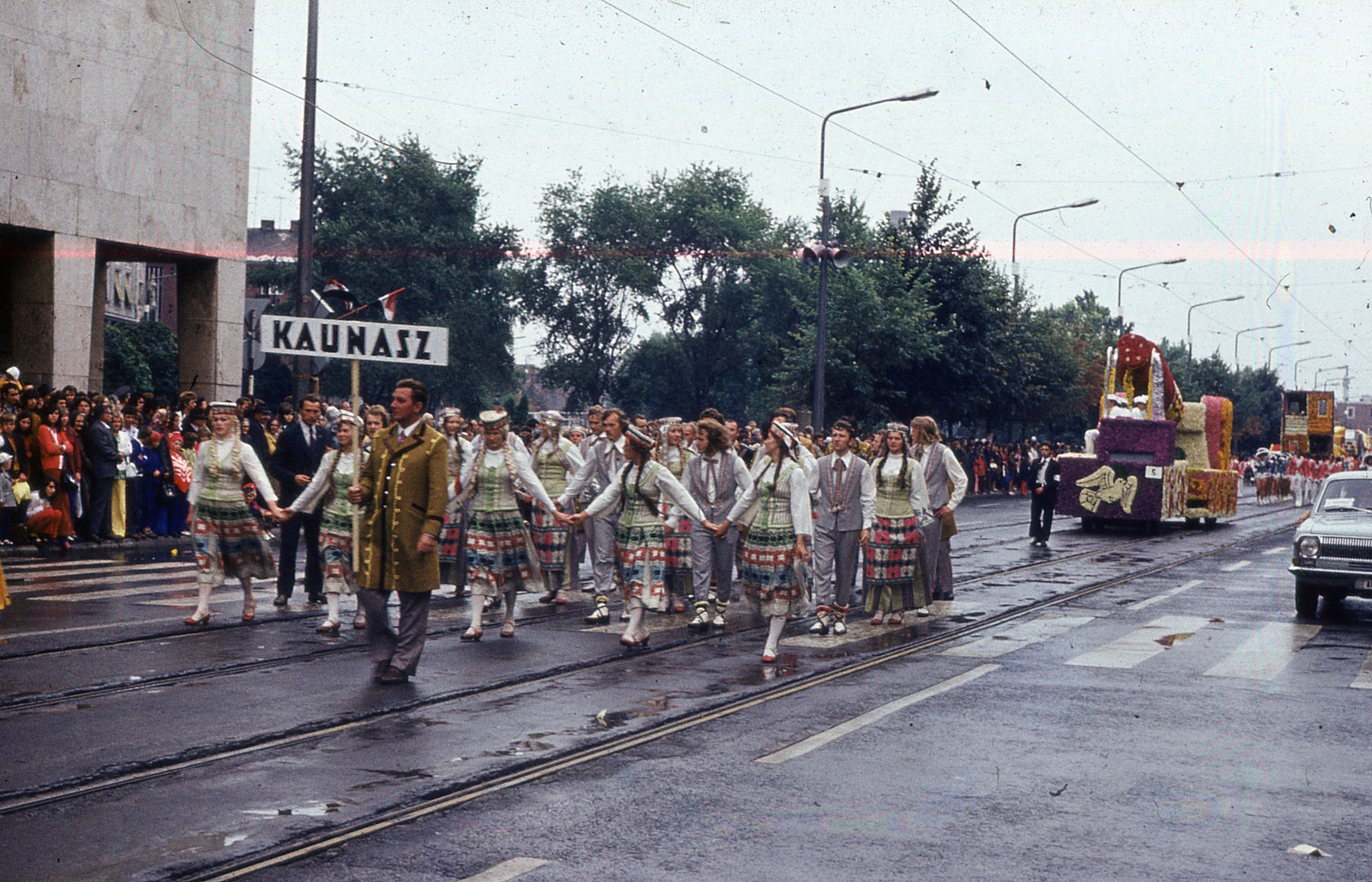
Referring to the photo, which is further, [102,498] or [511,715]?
[102,498]

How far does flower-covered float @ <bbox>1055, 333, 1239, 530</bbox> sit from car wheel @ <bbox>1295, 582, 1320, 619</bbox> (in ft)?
44.9

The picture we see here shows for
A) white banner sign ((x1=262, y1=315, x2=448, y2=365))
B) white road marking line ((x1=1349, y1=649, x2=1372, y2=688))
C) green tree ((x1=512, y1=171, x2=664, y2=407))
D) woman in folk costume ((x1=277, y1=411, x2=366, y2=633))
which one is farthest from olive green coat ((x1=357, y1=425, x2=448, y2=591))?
green tree ((x1=512, y1=171, x2=664, y2=407))

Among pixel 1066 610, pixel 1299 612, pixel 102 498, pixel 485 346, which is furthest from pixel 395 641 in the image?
pixel 485 346

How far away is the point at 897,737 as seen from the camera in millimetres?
7918

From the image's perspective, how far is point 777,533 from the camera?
11383mm

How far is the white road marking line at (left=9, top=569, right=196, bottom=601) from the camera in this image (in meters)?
13.0

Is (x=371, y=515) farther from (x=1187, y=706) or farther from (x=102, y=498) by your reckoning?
(x=102, y=498)

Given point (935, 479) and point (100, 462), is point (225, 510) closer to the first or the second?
point (935, 479)

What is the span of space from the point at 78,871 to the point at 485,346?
55.6m

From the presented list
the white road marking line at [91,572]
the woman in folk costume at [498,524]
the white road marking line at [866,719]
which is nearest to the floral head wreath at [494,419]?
the woman in folk costume at [498,524]

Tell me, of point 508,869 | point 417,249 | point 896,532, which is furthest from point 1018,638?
point 417,249

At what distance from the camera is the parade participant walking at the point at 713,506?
39.6 feet

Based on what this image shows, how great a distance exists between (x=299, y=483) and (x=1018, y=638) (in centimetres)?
605

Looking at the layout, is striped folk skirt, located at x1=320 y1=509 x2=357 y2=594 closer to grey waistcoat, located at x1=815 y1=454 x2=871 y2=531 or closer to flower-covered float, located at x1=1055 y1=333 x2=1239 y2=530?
grey waistcoat, located at x1=815 y1=454 x2=871 y2=531
